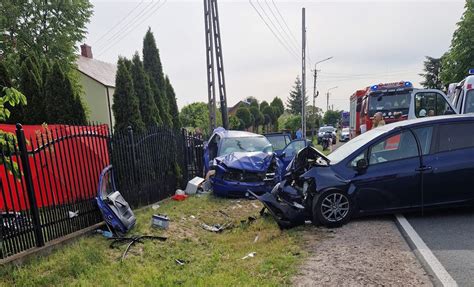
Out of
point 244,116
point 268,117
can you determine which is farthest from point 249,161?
point 268,117

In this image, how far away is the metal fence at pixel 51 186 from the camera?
483 centimetres

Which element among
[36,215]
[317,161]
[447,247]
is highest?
[317,161]

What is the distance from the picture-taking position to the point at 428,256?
386 centimetres

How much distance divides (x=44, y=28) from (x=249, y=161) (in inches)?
708

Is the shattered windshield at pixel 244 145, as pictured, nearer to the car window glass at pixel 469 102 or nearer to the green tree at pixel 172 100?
the car window glass at pixel 469 102

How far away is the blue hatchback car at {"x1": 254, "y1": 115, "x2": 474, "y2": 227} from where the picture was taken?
5.25m

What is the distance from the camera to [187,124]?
155 ft

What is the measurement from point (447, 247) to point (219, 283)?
8.94 ft

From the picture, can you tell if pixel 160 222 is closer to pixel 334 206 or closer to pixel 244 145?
pixel 334 206

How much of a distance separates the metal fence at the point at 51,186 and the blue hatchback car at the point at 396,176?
136 inches

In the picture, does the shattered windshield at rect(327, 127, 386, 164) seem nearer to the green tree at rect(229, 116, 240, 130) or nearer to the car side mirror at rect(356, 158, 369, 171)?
the car side mirror at rect(356, 158, 369, 171)

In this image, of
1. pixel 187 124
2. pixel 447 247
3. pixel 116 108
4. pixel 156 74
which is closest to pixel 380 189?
pixel 447 247

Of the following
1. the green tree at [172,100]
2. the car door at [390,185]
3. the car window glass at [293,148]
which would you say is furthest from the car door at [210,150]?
the green tree at [172,100]

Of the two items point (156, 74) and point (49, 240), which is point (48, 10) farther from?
point (49, 240)
